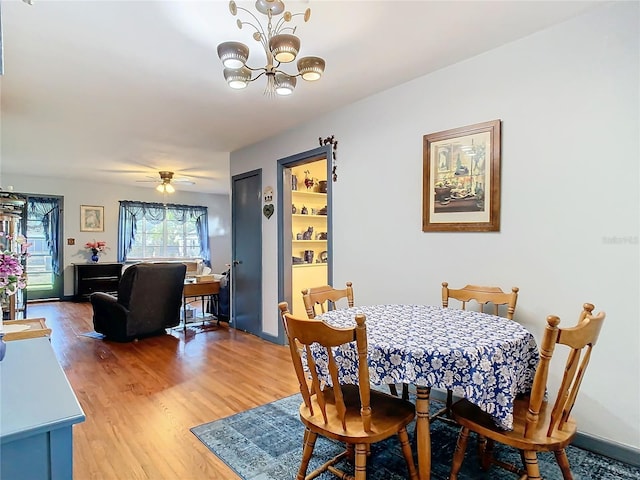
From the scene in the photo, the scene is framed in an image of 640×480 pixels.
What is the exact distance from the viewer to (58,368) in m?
1.19

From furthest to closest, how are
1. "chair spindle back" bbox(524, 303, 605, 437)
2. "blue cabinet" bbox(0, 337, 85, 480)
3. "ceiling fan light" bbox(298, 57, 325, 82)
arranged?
"ceiling fan light" bbox(298, 57, 325, 82), "chair spindle back" bbox(524, 303, 605, 437), "blue cabinet" bbox(0, 337, 85, 480)

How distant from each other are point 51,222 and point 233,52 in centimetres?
744

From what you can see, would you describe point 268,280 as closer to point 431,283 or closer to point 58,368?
point 431,283

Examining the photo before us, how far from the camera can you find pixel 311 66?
207cm

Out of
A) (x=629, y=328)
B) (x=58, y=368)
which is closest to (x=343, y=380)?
(x=58, y=368)

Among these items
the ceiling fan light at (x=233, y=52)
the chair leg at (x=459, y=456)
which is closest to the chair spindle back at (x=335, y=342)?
the chair leg at (x=459, y=456)

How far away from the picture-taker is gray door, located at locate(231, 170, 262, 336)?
467 cm

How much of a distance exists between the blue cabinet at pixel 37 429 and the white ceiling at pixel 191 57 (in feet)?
6.16

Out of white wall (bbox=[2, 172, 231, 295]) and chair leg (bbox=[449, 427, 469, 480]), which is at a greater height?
white wall (bbox=[2, 172, 231, 295])

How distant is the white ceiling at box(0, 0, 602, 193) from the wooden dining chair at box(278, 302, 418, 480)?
65.6 inches

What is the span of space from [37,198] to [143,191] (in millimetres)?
1962

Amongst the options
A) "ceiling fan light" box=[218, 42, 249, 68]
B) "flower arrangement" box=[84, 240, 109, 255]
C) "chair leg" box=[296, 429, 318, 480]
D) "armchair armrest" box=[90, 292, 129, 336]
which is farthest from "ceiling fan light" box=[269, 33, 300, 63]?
"flower arrangement" box=[84, 240, 109, 255]

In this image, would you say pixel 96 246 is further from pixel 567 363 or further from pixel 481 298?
pixel 567 363

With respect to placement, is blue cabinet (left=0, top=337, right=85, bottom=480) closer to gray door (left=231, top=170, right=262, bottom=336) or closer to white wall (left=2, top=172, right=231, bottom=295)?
gray door (left=231, top=170, right=262, bottom=336)
